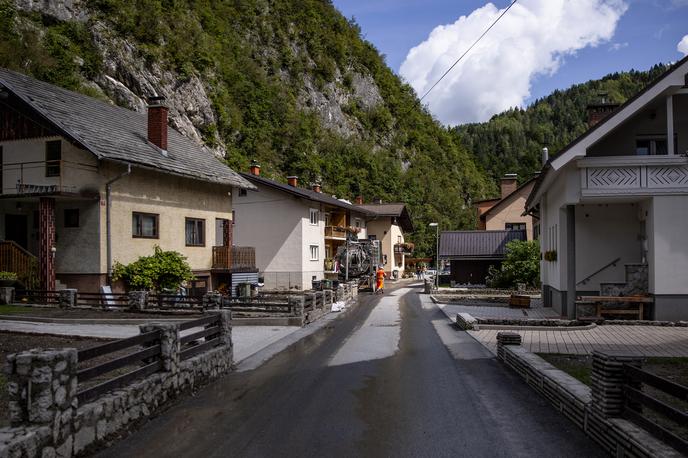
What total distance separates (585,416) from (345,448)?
2.93m

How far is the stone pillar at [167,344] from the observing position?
28.6 feet

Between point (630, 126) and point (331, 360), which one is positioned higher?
point (630, 126)

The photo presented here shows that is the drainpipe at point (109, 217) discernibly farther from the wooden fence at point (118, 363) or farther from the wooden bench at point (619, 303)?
the wooden bench at point (619, 303)

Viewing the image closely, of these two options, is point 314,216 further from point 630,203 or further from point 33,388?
point 33,388

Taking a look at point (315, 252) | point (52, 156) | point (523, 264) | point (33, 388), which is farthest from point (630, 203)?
point (315, 252)

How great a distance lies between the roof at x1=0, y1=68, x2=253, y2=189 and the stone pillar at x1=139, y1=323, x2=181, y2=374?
47.5ft

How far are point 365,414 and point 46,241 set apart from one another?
705 inches

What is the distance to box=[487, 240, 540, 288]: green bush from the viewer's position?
118 ft

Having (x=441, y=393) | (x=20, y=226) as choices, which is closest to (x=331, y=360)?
(x=441, y=393)

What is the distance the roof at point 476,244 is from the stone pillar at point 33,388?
38.8 meters

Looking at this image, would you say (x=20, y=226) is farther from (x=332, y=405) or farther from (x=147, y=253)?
(x=332, y=405)

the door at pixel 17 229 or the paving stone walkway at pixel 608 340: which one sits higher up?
the door at pixel 17 229

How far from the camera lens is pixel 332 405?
8.49 meters

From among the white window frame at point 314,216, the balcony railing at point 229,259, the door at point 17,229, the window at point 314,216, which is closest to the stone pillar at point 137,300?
the door at point 17,229
